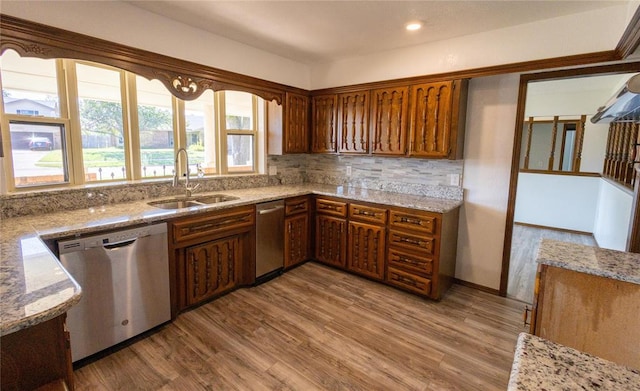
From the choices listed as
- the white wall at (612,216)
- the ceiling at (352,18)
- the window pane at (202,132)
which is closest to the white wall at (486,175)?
the ceiling at (352,18)

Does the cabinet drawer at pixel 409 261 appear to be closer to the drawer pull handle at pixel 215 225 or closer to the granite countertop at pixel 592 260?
the granite countertop at pixel 592 260

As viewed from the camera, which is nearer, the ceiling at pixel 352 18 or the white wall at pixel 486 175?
the ceiling at pixel 352 18

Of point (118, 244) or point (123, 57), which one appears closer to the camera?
point (118, 244)

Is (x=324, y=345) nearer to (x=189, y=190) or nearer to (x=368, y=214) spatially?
(x=368, y=214)

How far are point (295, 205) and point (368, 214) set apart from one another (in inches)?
33.1

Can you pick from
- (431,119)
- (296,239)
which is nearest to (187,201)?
(296,239)

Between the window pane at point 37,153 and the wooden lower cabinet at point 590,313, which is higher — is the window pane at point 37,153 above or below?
above

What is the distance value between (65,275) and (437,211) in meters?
2.64

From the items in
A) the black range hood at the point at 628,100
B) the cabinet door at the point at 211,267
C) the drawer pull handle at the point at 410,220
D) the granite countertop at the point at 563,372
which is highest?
the black range hood at the point at 628,100

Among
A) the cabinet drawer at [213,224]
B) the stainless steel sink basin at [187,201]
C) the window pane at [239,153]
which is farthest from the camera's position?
the window pane at [239,153]

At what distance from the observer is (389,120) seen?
3428 millimetres

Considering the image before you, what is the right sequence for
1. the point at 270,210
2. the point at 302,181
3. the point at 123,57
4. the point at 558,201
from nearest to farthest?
the point at 123,57
the point at 270,210
the point at 302,181
the point at 558,201

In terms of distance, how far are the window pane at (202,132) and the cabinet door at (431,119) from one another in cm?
220

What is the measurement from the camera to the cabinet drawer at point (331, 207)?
3537 mm
